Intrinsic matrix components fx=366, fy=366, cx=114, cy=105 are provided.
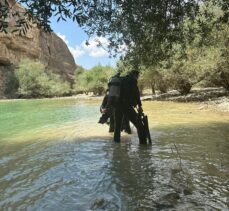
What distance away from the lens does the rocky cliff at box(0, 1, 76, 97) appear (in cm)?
8481

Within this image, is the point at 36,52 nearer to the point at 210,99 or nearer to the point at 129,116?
the point at 210,99

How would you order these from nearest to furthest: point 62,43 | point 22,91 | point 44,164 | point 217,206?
1. point 217,206
2. point 44,164
3. point 22,91
4. point 62,43

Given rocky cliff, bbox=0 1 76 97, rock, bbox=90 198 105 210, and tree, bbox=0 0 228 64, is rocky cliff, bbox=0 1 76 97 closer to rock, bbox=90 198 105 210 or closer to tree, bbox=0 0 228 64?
tree, bbox=0 0 228 64

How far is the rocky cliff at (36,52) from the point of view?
8481 centimetres

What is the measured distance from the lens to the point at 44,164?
8750mm

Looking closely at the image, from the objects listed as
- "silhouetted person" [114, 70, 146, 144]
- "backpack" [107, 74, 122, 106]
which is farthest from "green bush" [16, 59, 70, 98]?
"silhouetted person" [114, 70, 146, 144]

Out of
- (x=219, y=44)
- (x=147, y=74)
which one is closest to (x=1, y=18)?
(x=219, y=44)

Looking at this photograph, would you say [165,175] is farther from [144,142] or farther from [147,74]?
[147,74]

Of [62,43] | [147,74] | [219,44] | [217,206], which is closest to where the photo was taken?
[217,206]

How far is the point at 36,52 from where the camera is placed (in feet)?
326

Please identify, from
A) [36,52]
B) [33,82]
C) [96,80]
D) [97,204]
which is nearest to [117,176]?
[97,204]

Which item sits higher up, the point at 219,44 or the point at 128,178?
the point at 219,44

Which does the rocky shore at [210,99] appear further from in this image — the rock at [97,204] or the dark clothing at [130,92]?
the rock at [97,204]

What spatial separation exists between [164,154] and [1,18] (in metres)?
5.80
